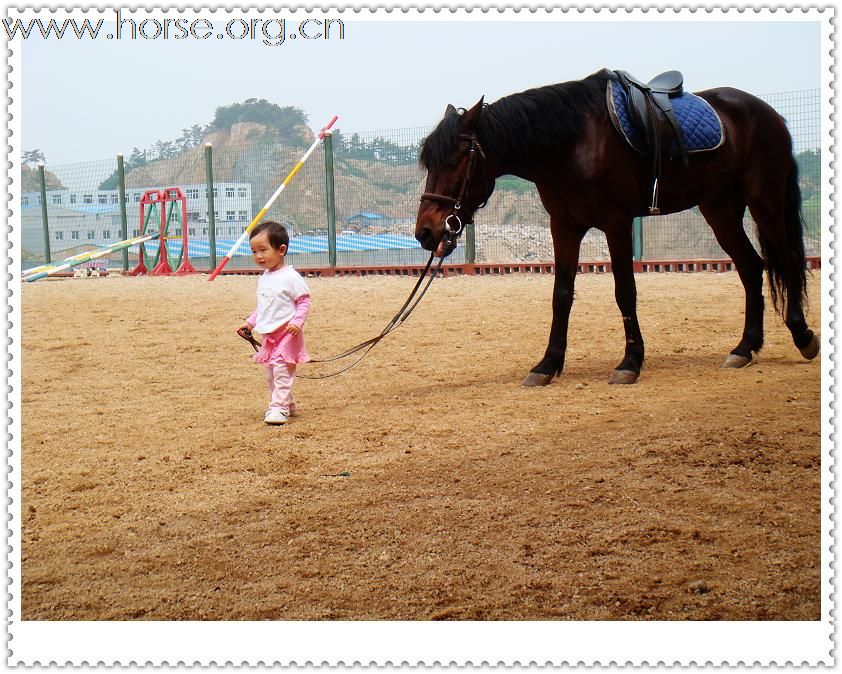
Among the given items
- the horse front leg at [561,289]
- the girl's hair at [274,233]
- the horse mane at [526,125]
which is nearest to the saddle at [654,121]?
the horse mane at [526,125]

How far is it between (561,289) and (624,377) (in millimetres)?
656

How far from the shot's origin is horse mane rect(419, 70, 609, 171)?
5.32m

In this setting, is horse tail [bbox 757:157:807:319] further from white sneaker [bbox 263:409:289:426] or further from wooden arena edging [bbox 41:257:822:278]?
wooden arena edging [bbox 41:257:822:278]

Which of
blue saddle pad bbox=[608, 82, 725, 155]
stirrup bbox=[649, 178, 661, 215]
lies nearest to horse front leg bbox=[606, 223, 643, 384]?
stirrup bbox=[649, 178, 661, 215]

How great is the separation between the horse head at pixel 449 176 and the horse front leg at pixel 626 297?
3.02 ft

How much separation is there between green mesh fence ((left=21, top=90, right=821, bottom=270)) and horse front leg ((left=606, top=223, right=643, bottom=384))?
22.8ft

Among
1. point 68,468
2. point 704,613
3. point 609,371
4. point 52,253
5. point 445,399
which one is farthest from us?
point 52,253

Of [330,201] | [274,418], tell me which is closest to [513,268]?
[330,201]

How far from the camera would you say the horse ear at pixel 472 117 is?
17.5ft

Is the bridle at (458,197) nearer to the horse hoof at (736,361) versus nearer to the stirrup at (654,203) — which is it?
the stirrup at (654,203)

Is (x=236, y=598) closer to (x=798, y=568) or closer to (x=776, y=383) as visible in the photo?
(x=798, y=568)

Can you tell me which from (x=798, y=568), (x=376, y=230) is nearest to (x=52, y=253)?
(x=376, y=230)
